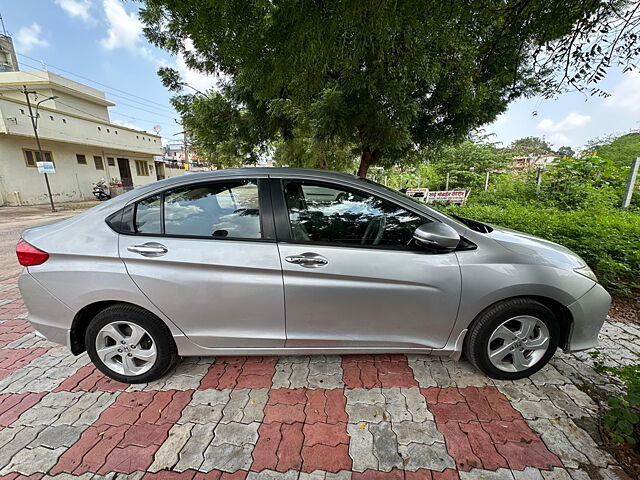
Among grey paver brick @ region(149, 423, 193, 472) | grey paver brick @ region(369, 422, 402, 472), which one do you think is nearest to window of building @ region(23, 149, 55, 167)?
grey paver brick @ region(149, 423, 193, 472)

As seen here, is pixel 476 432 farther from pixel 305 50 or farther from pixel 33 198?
pixel 33 198

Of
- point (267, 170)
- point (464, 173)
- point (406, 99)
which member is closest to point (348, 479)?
point (267, 170)

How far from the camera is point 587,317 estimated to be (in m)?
2.04

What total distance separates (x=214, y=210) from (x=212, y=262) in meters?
0.41

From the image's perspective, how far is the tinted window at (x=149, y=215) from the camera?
2010 millimetres

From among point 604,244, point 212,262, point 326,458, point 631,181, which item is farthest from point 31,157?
point 631,181

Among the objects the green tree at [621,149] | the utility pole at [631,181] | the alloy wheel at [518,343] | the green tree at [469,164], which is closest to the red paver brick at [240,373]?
the alloy wheel at [518,343]

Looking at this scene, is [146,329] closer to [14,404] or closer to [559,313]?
[14,404]

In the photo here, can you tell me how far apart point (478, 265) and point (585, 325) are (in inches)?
38.3

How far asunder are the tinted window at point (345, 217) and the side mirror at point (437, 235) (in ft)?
0.42

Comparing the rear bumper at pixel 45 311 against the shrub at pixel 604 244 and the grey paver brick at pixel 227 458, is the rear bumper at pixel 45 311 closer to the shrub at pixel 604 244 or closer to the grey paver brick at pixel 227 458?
the grey paver brick at pixel 227 458

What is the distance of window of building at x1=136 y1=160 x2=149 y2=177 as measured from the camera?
25.4 metres

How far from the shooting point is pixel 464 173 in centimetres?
1366

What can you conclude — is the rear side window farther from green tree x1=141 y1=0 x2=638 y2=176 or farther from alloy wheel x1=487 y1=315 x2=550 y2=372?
alloy wheel x1=487 y1=315 x2=550 y2=372
